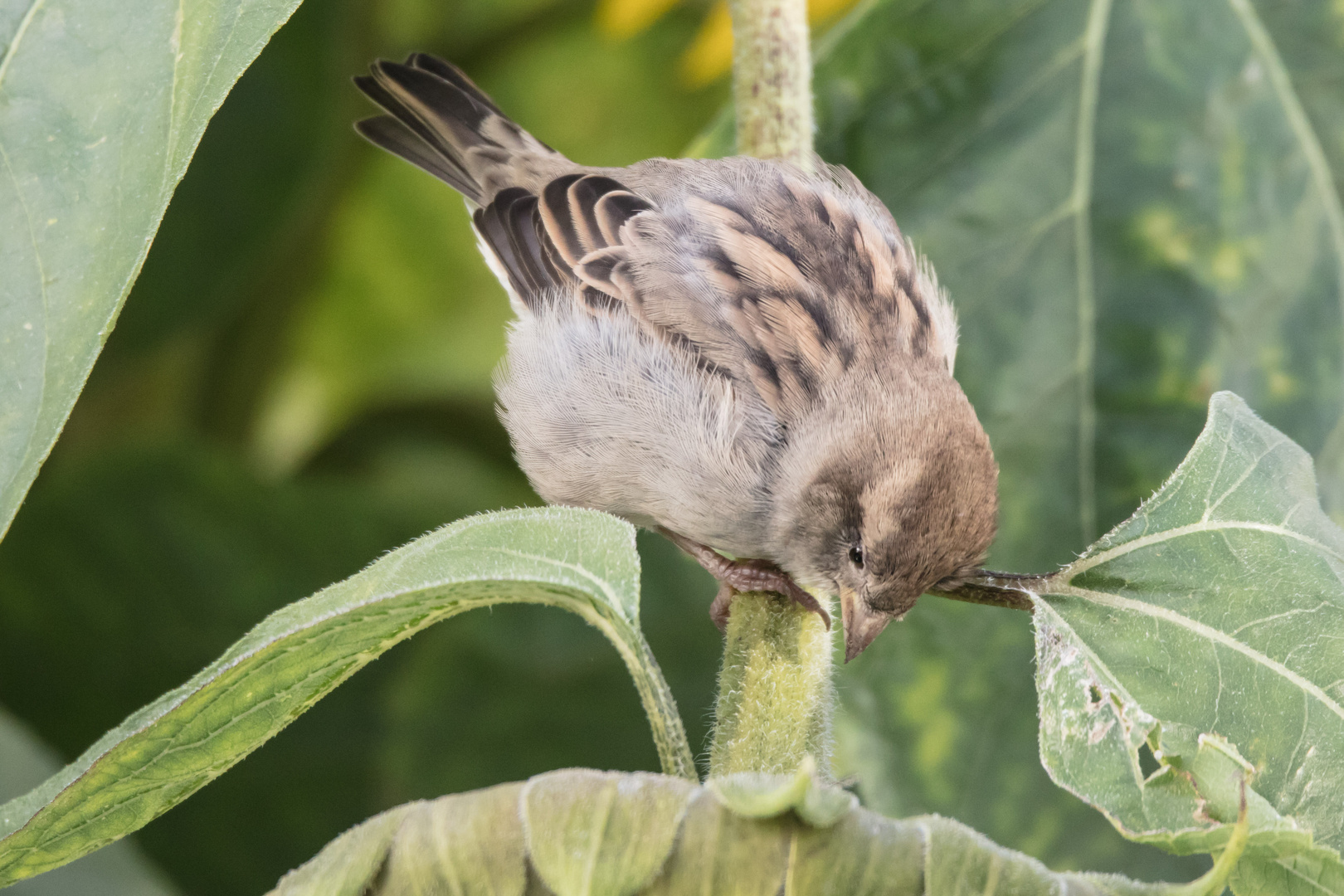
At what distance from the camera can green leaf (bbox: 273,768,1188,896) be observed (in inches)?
29.2

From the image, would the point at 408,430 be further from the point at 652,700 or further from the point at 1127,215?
the point at 652,700

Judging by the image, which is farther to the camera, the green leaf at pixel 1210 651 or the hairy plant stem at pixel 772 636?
the hairy plant stem at pixel 772 636

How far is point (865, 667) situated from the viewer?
5.42 ft

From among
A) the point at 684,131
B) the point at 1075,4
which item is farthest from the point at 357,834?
the point at 684,131

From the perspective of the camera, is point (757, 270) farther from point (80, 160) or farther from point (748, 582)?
point (80, 160)

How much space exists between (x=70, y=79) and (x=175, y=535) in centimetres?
144

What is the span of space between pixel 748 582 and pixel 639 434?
0.55 meters

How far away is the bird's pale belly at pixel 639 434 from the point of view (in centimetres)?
187

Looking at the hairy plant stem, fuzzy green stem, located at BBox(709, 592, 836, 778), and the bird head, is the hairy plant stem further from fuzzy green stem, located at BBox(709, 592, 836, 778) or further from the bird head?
the bird head

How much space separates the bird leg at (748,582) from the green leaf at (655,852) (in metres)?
0.52

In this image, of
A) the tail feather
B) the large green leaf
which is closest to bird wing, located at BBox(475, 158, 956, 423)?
the tail feather

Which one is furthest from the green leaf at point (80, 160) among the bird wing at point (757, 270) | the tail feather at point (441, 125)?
the tail feather at point (441, 125)

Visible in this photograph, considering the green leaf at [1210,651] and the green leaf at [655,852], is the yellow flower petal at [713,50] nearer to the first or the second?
the green leaf at [1210,651]

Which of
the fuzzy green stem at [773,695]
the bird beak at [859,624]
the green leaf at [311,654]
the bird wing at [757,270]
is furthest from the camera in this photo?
the bird wing at [757,270]
